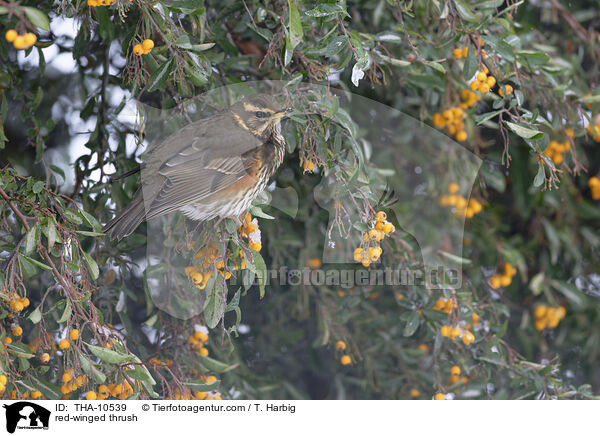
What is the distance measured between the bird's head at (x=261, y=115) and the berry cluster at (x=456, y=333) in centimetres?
64

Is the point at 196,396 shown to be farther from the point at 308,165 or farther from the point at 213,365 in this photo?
the point at 308,165

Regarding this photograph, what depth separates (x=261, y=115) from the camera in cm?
115

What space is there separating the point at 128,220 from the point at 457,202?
3.13ft

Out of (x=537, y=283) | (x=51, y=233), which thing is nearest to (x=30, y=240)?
(x=51, y=233)

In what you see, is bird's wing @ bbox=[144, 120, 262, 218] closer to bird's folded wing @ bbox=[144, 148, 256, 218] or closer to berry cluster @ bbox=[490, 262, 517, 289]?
bird's folded wing @ bbox=[144, 148, 256, 218]

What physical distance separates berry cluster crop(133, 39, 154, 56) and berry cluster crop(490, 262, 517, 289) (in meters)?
1.19

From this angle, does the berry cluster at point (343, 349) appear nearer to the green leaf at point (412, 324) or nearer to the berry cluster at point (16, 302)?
the green leaf at point (412, 324)

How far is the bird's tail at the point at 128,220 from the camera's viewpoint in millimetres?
1139

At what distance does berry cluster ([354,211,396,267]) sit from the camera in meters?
1.14

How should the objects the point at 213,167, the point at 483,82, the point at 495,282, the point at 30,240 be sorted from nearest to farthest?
1. the point at 30,240
2. the point at 213,167
3. the point at 483,82
4. the point at 495,282

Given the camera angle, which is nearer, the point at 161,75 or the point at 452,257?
the point at 161,75

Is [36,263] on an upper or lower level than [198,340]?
upper
